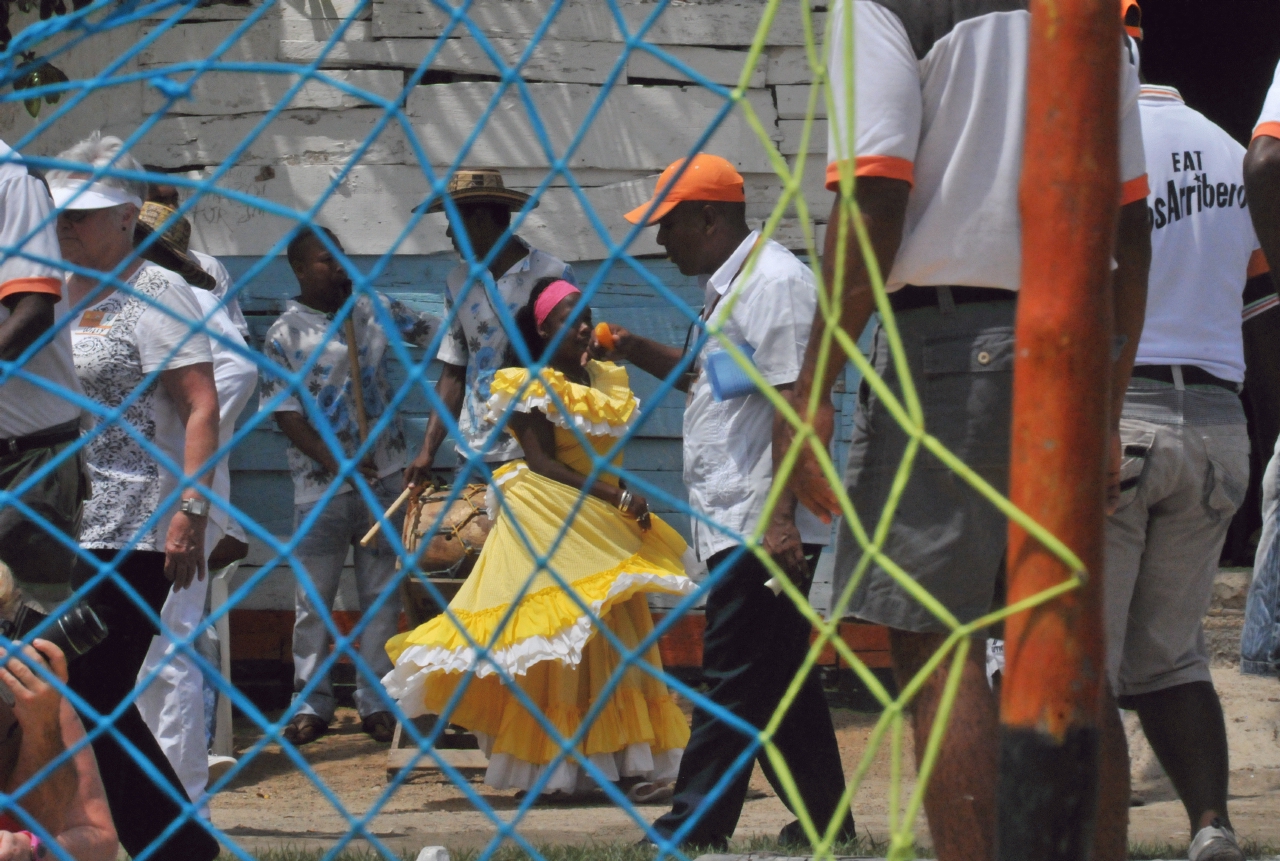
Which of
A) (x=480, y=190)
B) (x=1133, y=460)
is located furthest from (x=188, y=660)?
(x=1133, y=460)

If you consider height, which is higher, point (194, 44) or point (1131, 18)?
point (194, 44)

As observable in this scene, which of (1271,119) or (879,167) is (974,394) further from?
(1271,119)

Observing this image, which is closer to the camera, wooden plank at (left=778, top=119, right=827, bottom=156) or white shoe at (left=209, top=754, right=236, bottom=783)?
white shoe at (left=209, top=754, right=236, bottom=783)

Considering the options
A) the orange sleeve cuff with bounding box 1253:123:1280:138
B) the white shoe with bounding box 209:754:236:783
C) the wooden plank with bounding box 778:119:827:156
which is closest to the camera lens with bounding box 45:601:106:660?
the white shoe with bounding box 209:754:236:783

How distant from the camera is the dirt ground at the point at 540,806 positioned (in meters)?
4.17

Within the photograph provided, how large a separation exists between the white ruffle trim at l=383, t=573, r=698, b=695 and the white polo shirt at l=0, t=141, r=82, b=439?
4.88 ft

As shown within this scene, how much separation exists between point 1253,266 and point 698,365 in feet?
4.69

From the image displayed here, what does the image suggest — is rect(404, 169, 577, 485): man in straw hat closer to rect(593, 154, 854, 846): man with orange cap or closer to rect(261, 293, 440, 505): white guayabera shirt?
rect(261, 293, 440, 505): white guayabera shirt

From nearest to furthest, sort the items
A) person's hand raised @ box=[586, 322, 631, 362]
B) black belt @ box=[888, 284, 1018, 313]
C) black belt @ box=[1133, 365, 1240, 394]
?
1. black belt @ box=[888, 284, 1018, 313]
2. black belt @ box=[1133, 365, 1240, 394]
3. person's hand raised @ box=[586, 322, 631, 362]

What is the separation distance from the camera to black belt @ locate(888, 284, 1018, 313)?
242cm

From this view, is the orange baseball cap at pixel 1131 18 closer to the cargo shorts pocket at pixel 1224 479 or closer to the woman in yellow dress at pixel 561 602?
the cargo shorts pocket at pixel 1224 479

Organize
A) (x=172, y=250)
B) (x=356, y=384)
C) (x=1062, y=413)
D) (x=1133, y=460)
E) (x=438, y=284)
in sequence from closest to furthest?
(x=1062, y=413), (x=1133, y=460), (x=172, y=250), (x=356, y=384), (x=438, y=284)

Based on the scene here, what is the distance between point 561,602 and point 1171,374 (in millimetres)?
2127

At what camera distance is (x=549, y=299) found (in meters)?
4.77
